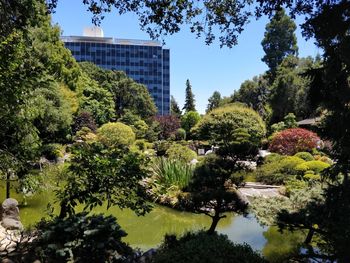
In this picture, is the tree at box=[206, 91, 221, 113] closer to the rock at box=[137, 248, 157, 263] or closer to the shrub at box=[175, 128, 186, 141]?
the shrub at box=[175, 128, 186, 141]

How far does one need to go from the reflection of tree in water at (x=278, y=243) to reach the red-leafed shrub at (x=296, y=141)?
10.9m

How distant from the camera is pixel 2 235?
6.25m

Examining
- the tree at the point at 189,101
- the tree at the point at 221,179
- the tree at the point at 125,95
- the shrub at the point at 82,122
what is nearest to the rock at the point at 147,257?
the tree at the point at 221,179

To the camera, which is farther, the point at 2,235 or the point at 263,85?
the point at 263,85

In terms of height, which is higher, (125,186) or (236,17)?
(236,17)

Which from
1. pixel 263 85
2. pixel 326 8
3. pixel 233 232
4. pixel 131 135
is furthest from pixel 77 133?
pixel 263 85

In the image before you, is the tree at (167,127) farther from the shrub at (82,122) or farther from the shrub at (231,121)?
the shrub at (231,121)

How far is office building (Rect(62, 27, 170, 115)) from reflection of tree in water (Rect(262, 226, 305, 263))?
65.7m

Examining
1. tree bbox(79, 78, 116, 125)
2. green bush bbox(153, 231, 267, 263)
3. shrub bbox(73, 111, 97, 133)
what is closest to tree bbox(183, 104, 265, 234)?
green bush bbox(153, 231, 267, 263)

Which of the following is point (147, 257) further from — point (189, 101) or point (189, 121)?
point (189, 101)

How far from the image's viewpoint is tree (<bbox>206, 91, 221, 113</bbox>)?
52.4m

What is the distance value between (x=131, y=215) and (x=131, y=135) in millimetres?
14329

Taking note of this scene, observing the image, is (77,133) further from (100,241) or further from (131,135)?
(100,241)

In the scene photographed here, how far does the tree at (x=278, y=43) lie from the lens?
44.1 m
